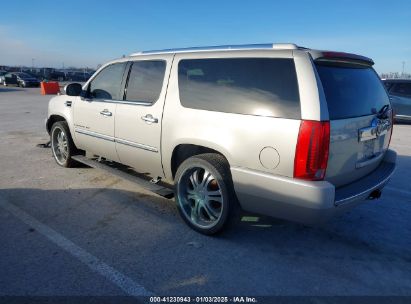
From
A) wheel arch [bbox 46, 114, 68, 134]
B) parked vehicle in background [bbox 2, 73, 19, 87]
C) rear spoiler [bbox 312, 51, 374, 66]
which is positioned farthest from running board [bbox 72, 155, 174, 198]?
parked vehicle in background [bbox 2, 73, 19, 87]

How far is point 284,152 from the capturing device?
2.91 metres

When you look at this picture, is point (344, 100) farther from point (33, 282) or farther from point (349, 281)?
point (33, 282)

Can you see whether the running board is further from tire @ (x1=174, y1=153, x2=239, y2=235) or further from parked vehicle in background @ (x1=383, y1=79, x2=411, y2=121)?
parked vehicle in background @ (x1=383, y1=79, x2=411, y2=121)

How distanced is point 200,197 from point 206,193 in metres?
0.11

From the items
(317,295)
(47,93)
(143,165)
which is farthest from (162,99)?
(47,93)

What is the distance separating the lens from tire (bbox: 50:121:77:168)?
18.6 feet

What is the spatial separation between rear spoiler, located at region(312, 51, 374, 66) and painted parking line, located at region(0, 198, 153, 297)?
7.89 feet

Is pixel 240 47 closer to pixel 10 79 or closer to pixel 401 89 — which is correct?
pixel 401 89

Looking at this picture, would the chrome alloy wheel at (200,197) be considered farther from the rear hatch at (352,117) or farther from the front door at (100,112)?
the front door at (100,112)

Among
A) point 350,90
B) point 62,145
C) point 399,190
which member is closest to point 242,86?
point 350,90

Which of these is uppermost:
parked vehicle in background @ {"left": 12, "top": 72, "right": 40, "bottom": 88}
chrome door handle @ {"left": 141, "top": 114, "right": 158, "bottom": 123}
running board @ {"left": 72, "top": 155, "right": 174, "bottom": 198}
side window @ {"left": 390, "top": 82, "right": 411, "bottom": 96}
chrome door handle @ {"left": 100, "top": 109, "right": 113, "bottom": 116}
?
side window @ {"left": 390, "top": 82, "right": 411, "bottom": 96}

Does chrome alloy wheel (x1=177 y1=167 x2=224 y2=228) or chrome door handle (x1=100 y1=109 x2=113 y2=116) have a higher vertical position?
chrome door handle (x1=100 y1=109 x2=113 y2=116)

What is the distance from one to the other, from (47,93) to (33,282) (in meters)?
27.7

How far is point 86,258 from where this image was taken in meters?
3.14
